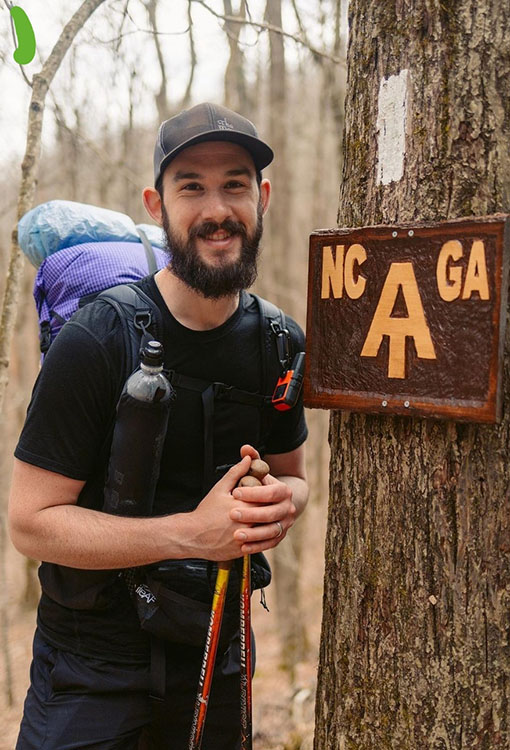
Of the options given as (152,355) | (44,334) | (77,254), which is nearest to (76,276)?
(77,254)

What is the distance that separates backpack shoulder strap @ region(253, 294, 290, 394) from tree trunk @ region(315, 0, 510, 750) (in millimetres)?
563

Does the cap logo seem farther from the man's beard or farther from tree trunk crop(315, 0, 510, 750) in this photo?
tree trunk crop(315, 0, 510, 750)

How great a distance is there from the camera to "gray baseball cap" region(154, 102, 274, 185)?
7.56 feet

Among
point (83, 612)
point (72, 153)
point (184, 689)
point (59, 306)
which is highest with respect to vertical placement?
point (72, 153)

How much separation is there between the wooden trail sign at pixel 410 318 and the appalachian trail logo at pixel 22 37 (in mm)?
1283

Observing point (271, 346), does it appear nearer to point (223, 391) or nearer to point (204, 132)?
point (223, 391)

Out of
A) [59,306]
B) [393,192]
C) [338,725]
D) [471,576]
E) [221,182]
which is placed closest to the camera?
[471,576]

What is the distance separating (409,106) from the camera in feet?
5.79

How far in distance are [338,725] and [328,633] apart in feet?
0.80

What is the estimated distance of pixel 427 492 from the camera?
1.73 meters

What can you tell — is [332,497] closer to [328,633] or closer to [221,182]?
[328,633]

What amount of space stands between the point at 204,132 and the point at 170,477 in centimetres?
114

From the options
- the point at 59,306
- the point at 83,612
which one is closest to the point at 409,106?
the point at 59,306

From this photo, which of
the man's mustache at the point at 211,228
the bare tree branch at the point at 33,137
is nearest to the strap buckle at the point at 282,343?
the man's mustache at the point at 211,228
